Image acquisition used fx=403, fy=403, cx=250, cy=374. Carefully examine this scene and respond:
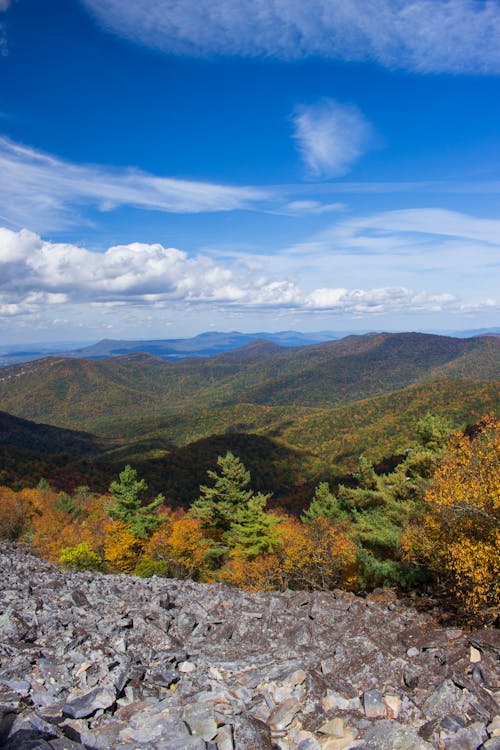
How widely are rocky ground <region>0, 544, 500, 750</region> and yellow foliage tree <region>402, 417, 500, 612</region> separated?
1800mm

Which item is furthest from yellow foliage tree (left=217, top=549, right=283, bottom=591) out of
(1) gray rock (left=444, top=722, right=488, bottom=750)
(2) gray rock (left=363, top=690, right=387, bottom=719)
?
(1) gray rock (left=444, top=722, right=488, bottom=750)

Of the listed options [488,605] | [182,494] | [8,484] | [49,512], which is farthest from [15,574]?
[182,494]

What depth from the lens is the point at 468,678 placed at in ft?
32.3

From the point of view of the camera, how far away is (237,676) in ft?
34.9

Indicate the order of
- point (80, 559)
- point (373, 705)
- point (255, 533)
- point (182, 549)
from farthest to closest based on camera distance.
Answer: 1. point (182, 549)
2. point (255, 533)
3. point (80, 559)
4. point (373, 705)

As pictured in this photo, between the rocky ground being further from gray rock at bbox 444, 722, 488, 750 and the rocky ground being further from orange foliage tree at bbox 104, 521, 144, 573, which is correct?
orange foliage tree at bbox 104, 521, 144, 573

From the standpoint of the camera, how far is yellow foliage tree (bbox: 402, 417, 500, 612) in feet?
43.0

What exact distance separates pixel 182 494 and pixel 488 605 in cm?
9414

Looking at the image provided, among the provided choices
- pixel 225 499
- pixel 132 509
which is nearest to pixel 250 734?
pixel 225 499

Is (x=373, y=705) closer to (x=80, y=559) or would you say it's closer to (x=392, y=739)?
(x=392, y=739)

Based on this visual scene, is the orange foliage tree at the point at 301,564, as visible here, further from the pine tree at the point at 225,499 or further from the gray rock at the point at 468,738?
the gray rock at the point at 468,738

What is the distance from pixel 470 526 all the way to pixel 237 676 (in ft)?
31.2

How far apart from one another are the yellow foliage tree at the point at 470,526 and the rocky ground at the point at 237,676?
A: 1.80 metres

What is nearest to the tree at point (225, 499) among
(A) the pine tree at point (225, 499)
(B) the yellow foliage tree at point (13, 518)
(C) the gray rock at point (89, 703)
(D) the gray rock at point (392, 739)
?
(A) the pine tree at point (225, 499)
